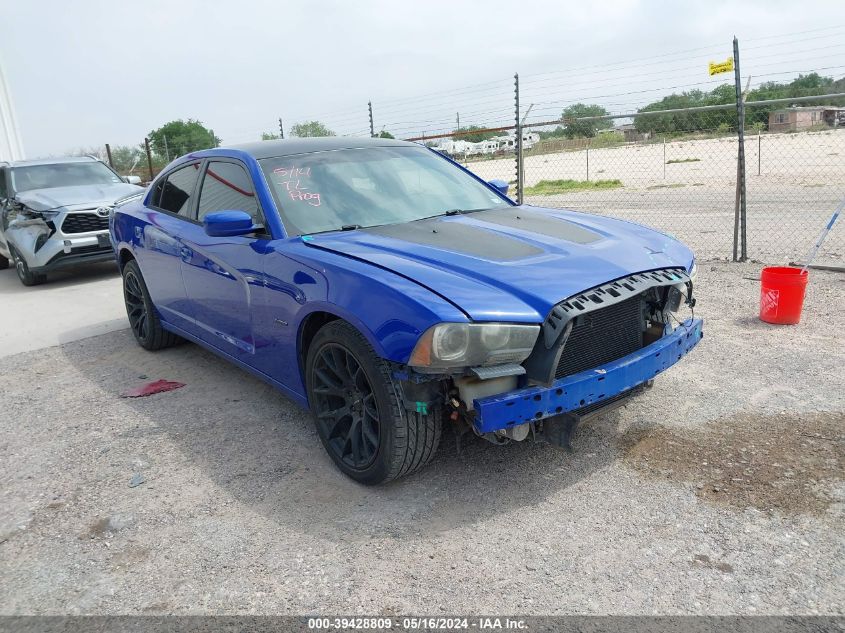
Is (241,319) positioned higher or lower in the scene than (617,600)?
higher

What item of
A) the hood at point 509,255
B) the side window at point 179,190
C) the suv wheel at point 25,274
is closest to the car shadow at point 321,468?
the hood at point 509,255

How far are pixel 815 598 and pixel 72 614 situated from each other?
2701 mm

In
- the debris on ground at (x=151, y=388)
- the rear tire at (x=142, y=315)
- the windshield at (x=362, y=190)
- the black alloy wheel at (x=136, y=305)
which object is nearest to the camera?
the windshield at (x=362, y=190)

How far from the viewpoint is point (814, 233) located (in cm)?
964

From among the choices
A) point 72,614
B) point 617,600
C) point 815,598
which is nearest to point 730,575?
point 815,598

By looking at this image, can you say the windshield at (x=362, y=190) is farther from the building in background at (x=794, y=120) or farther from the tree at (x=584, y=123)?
the building in background at (x=794, y=120)

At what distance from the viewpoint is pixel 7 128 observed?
25891mm

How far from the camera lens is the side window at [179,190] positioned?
16.1 ft

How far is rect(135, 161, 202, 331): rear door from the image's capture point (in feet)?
15.9

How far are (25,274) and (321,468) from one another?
7.89 m

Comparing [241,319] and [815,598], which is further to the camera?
[241,319]

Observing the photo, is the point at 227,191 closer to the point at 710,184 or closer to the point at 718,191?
the point at 718,191

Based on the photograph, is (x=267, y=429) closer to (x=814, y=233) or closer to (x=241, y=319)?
(x=241, y=319)

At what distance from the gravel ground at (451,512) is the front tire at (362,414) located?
17 centimetres
